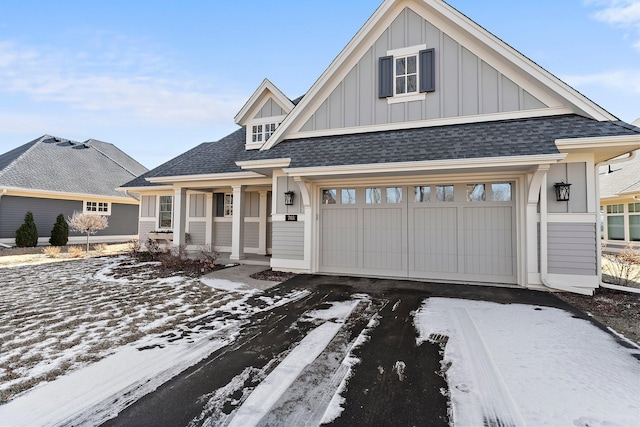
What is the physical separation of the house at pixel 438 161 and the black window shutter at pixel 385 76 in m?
0.03

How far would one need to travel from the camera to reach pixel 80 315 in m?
4.63

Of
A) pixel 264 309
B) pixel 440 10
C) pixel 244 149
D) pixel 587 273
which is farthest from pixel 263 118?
pixel 587 273

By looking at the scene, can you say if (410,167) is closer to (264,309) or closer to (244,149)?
(264,309)

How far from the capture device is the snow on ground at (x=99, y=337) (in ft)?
8.11

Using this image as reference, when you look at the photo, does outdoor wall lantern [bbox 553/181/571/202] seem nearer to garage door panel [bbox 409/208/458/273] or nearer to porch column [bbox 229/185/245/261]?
garage door panel [bbox 409/208/458/273]

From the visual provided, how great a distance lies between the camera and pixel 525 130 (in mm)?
6383

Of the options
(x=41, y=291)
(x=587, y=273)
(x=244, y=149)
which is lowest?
(x=41, y=291)

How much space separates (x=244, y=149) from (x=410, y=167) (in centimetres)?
715

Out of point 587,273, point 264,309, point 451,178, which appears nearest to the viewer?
point 264,309

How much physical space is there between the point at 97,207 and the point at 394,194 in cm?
1775

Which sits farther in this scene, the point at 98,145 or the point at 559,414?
the point at 98,145

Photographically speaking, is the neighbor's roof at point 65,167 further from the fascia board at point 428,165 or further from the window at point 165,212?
the fascia board at point 428,165

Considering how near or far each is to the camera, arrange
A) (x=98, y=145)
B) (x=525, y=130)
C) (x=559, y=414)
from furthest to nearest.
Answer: (x=98, y=145) → (x=525, y=130) → (x=559, y=414)

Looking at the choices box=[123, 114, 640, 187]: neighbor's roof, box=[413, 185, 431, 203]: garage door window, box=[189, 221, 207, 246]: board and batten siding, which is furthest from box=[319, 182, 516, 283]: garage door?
box=[189, 221, 207, 246]: board and batten siding
